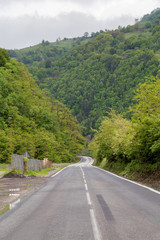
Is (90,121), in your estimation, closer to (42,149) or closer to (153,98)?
(42,149)

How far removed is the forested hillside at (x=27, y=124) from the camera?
198ft

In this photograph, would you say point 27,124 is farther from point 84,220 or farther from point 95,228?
point 95,228

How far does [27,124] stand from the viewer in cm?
7688

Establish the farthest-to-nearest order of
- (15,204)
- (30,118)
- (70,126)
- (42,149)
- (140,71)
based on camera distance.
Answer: (140,71), (70,126), (30,118), (42,149), (15,204)

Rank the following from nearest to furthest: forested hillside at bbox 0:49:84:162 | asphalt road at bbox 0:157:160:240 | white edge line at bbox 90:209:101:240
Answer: white edge line at bbox 90:209:101:240 → asphalt road at bbox 0:157:160:240 → forested hillside at bbox 0:49:84:162

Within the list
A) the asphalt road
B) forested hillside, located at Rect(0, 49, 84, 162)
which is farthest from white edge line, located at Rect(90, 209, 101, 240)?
forested hillside, located at Rect(0, 49, 84, 162)

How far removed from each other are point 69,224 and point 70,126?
109m

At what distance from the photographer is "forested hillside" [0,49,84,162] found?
60.4m

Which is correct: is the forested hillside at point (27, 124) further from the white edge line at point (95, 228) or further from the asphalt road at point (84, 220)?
the white edge line at point (95, 228)

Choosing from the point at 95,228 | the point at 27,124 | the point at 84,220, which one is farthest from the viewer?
the point at 27,124

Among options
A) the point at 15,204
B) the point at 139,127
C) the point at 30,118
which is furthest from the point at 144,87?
the point at 30,118

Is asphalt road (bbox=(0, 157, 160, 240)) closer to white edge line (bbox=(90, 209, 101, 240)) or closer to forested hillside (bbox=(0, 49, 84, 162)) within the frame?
white edge line (bbox=(90, 209, 101, 240))

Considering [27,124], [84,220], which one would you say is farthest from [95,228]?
[27,124]

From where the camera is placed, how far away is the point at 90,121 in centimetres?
18688
